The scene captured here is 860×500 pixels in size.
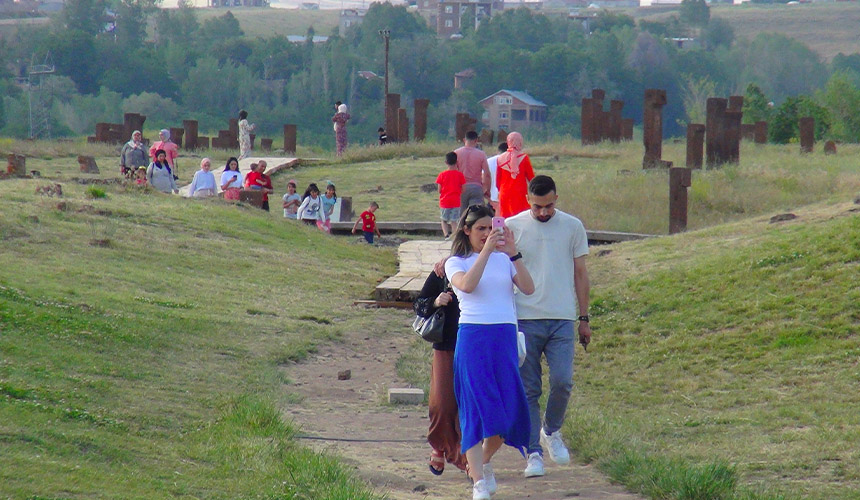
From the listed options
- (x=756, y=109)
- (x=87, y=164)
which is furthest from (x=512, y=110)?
(x=87, y=164)

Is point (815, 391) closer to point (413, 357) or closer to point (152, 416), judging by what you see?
point (413, 357)

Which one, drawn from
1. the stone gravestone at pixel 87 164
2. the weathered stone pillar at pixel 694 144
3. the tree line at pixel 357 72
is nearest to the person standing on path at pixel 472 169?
the weathered stone pillar at pixel 694 144

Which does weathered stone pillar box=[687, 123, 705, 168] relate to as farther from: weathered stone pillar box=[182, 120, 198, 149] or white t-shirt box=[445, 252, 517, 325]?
white t-shirt box=[445, 252, 517, 325]

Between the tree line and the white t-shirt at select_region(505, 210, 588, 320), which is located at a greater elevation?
the tree line

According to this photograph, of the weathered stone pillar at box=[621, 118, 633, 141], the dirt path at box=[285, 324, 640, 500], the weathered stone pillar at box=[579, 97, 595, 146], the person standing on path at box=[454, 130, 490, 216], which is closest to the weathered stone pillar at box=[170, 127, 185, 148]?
the weathered stone pillar at box=[579, 97, 595, 146]

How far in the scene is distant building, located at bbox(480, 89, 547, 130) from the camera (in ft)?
315

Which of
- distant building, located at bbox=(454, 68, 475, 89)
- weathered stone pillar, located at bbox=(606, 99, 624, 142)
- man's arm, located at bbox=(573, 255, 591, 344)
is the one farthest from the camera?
distant building, located at bbox=(454, 68, 475, 89)

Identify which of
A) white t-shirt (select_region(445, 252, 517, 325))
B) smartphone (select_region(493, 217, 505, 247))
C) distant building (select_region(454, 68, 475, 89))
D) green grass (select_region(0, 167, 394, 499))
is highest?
distant building (select_region(454, 68, 475, 89))

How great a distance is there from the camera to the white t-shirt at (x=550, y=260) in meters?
6.43

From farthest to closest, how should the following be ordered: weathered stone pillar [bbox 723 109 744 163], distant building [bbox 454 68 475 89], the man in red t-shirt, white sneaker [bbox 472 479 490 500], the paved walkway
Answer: distant building [bbox 454 68 475 89] < the paved walkway < weathered stone pillar [bbox 723 109 744 163] < the man in red t-shirt < white sneaker [bbox 472 479 490 500]

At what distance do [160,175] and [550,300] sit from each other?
1272cm

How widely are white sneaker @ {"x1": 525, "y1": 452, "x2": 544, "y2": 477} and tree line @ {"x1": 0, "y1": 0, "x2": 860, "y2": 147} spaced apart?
73.1 metres

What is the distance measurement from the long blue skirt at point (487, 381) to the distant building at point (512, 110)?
292 ft

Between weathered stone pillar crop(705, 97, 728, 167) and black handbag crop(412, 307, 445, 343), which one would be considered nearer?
black handbag crop(412, 307, 445, 343)
